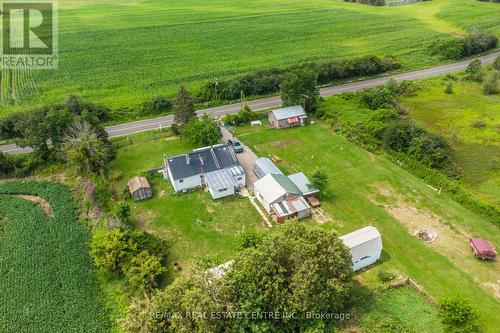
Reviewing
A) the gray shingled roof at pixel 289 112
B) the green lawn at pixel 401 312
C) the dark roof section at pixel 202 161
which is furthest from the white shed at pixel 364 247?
the gray shingled roof at pixel 289 112

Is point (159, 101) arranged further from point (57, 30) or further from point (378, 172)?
point (57, 30)

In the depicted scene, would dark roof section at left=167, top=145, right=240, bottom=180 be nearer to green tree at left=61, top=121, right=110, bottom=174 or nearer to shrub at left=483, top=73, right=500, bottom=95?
green tree at left=61, top=121, right=110, bottom=174

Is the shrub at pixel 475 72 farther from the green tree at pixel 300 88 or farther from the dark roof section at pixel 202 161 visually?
the dark roof section at pixel 202 161

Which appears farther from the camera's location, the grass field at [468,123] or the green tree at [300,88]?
the green tree at [300,88]

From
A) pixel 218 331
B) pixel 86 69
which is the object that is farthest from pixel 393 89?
pixel 86 69

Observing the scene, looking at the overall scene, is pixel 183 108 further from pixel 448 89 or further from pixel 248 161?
pixel 448 89
